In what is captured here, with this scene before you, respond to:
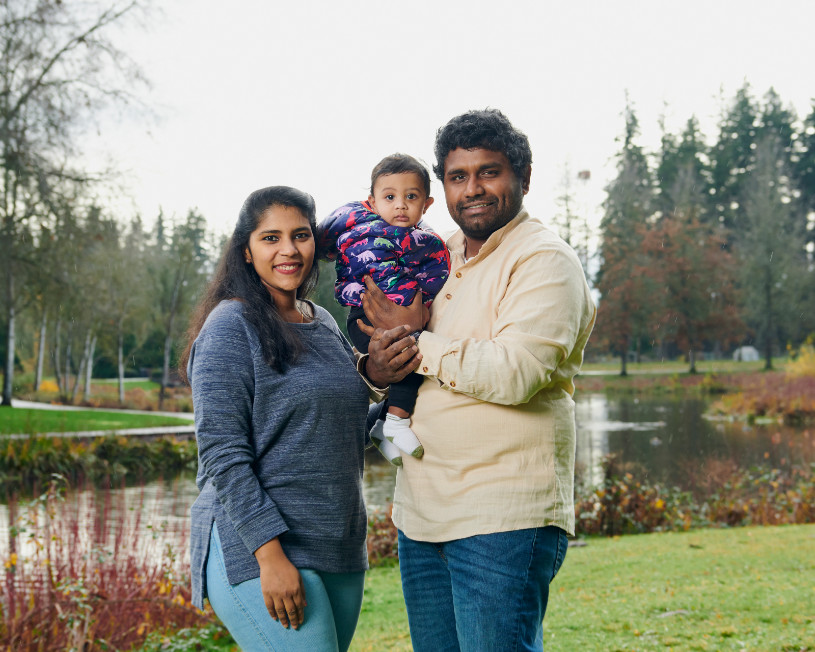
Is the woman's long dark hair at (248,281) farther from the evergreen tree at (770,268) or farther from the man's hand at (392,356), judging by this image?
the evergreen tree at (770,268)

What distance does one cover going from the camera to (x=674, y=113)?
38.4 meters

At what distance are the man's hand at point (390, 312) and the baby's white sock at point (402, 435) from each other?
264 mm

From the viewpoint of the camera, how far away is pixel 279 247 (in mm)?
2078

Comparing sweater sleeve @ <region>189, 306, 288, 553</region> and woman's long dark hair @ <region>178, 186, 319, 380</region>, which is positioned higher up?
woman's long dark hair @ <region>178, 186, 319, 380</region>

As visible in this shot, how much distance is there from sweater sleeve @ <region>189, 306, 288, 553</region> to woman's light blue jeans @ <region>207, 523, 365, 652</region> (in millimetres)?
124

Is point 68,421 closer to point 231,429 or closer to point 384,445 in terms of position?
point 384,445

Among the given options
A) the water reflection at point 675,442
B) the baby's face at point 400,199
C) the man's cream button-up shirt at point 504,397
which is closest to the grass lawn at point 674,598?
the man's cream button-up shirt at point 504,397

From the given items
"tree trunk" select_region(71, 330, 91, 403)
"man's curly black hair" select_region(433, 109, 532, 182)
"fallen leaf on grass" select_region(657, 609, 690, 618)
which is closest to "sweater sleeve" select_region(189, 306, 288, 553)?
"man's curly black hair" select_region(433, 109, 532, 182)

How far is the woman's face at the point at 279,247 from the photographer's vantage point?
6.81 ft

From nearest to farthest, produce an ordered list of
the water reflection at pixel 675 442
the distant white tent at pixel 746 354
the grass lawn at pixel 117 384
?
the water reflection at pixel 675 442
the grass lawn at pixel 117 384
the distant white tent at pixel 746 354

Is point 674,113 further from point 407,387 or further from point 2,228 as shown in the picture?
point 407,387

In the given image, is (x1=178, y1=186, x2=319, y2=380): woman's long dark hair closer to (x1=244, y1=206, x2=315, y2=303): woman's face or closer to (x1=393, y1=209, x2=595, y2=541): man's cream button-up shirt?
(x1=244, y1=206, x2=315, y2=303): woman's face

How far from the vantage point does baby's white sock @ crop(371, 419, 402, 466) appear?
2133mm

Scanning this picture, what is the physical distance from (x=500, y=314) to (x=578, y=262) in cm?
26
